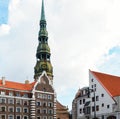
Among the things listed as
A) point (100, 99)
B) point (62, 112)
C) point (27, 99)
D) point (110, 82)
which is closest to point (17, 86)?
point (27, 99)

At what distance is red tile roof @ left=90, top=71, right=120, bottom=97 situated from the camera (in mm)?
93800

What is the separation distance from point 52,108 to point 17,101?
578 inches

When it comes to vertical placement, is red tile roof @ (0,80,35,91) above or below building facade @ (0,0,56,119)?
above

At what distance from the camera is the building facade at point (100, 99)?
3553 inches

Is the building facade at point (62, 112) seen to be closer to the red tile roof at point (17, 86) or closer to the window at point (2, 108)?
the red tile roof at point (17, 86)

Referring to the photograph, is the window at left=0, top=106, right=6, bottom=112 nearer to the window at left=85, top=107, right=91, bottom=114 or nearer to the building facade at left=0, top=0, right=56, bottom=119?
the building facade at left=0, top=0, right=56, bottom=119

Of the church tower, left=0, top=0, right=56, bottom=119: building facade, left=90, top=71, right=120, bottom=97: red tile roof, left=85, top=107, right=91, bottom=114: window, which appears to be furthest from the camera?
the church tower

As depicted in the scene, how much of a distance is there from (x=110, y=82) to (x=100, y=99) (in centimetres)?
767

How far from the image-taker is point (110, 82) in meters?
99.4

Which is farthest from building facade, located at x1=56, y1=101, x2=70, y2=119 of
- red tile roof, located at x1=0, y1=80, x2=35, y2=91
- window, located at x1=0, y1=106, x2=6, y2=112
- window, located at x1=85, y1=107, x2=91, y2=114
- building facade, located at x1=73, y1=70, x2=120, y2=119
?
window, located at x1=85, y1=107, x2=91, y2=114

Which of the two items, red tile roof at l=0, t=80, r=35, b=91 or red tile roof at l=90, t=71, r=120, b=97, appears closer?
red tile roof at l=90, t=71, r=120, b=97

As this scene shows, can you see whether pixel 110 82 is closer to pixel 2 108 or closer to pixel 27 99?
pixel 27 99

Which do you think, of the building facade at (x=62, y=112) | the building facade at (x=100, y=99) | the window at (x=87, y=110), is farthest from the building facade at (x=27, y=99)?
the window at (x=87, y=110)

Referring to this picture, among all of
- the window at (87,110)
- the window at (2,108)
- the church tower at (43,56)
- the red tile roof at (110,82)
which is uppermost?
the church tower at (43,56)
